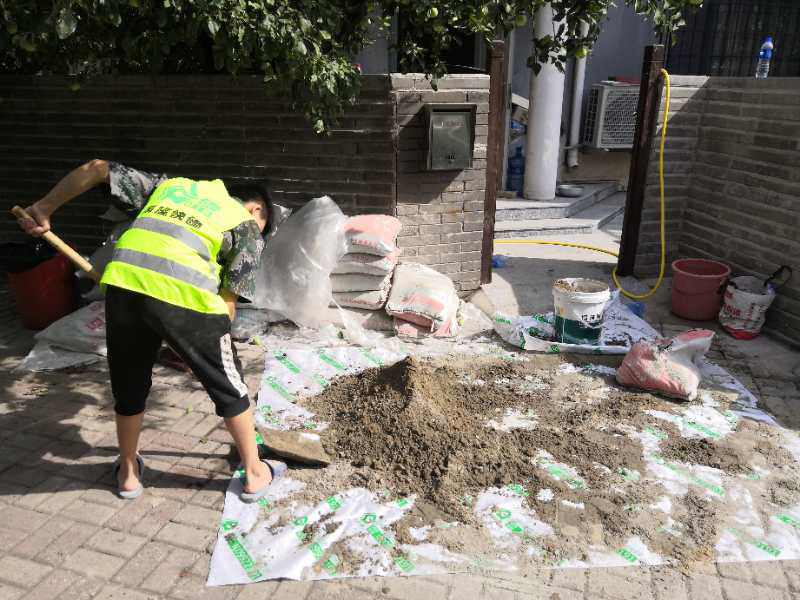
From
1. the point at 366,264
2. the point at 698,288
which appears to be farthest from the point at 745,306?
the point at 366,264

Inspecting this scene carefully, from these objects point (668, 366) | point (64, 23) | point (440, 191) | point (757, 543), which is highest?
point (64, 23)

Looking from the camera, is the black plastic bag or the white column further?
the white column

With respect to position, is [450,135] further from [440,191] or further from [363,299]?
[363,299]

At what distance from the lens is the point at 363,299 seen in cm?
504

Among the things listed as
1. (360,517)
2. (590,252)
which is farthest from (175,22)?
(590,252)

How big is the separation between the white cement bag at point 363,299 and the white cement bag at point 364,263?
177 mm

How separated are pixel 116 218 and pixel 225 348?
9.41ft

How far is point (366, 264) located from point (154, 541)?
2.61 meters

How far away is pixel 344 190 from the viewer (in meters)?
5.39

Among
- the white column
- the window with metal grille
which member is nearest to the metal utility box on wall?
the white column

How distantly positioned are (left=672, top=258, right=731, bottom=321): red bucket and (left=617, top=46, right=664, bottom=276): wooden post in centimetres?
68

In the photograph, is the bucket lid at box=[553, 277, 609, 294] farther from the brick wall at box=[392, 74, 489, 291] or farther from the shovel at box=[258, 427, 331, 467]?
the shovel at box=[258, 427, 331, 467]

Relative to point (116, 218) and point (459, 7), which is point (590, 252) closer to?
point (459, 7)

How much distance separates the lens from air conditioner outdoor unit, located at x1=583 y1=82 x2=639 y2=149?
353 inches
